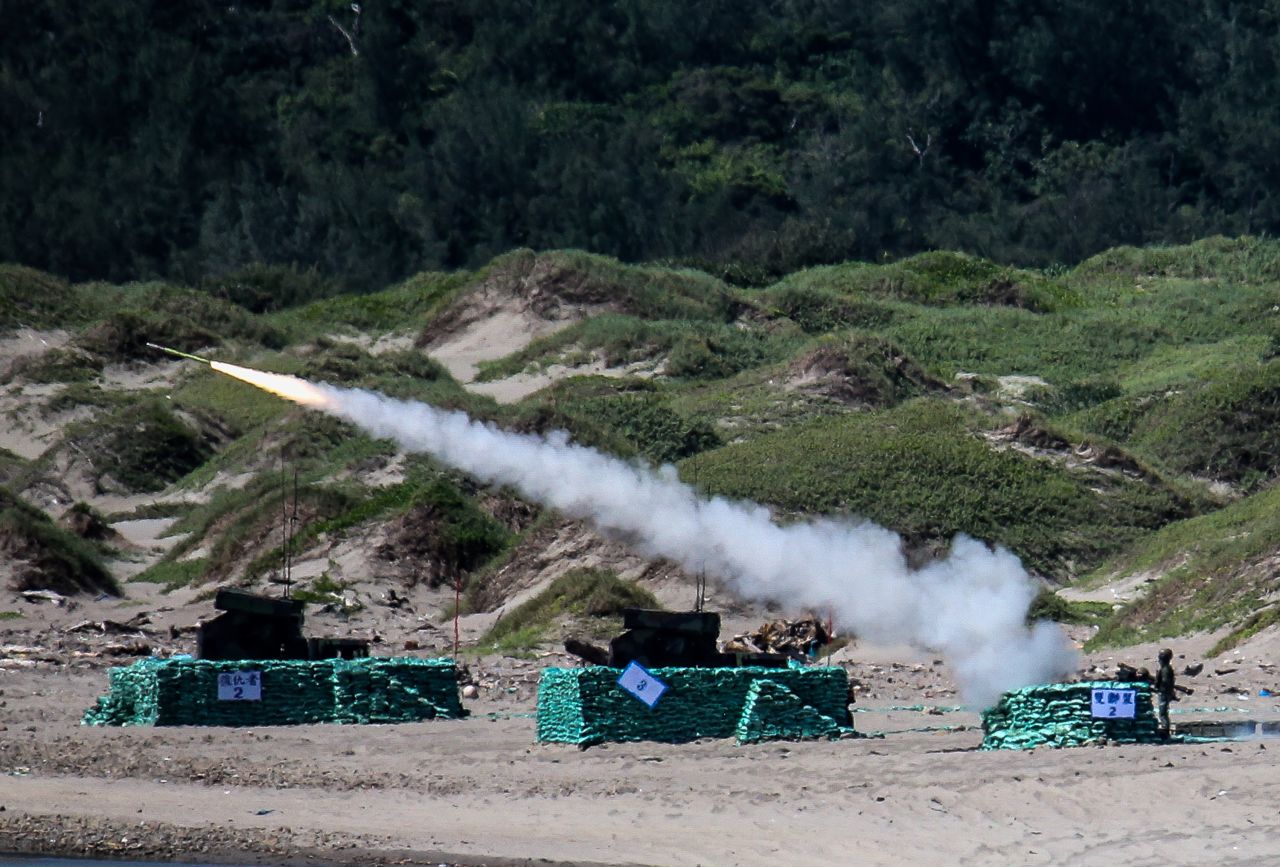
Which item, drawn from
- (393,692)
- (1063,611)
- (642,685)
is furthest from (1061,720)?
(1063,611)

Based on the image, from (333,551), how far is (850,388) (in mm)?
11073

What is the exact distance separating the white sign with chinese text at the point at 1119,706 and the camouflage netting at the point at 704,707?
7.27 ft

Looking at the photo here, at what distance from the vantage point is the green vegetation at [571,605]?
27359mm

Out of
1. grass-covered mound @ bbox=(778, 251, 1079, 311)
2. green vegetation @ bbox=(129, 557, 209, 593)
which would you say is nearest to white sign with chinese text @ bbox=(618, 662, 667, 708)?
green vegetation @ bbox=(129, 557, 209, 593)

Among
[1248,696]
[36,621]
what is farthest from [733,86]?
[1248,696]

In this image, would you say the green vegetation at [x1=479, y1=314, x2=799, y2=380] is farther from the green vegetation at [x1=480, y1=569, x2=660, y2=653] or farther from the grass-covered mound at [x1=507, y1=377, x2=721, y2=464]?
the green vegetation at [x1=480, y1=569, x2=660, y2=653]

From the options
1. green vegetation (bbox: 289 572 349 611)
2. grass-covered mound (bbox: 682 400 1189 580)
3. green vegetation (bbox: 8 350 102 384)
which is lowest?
green vegetation (bbox: 289 572 349 611)

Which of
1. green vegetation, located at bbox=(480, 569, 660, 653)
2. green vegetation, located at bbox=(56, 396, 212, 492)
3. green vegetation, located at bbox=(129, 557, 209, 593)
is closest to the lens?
green vegetation, located at bbox=(480, 569, 660, 653)

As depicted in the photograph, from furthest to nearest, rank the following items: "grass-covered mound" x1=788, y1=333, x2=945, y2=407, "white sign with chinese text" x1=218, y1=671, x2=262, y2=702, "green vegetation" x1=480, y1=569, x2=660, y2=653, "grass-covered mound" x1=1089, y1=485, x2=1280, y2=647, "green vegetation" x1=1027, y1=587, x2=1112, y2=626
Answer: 1. "grass-covered mound" x1=788, y1=333, x2=945, y2=407
2. "green vegetation" x1=480, y1=569, x2=660, y2=653
3. "green vegetation" x1=1027, y1=587, x2=1112, y2=626
4. "grass-covered mound" x1=1089, y1=485, x2=1280, y2=647
5. "white sign with chinese text" x1=218, y1=671, x2=262, y2=702

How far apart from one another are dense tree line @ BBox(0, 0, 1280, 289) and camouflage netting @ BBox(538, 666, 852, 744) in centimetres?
5230

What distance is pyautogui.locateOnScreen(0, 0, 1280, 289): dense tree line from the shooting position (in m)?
80.5

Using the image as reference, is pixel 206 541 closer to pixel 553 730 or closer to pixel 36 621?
pixel 36 621

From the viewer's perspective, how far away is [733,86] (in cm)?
9175

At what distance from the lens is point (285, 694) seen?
2123 centimetres
